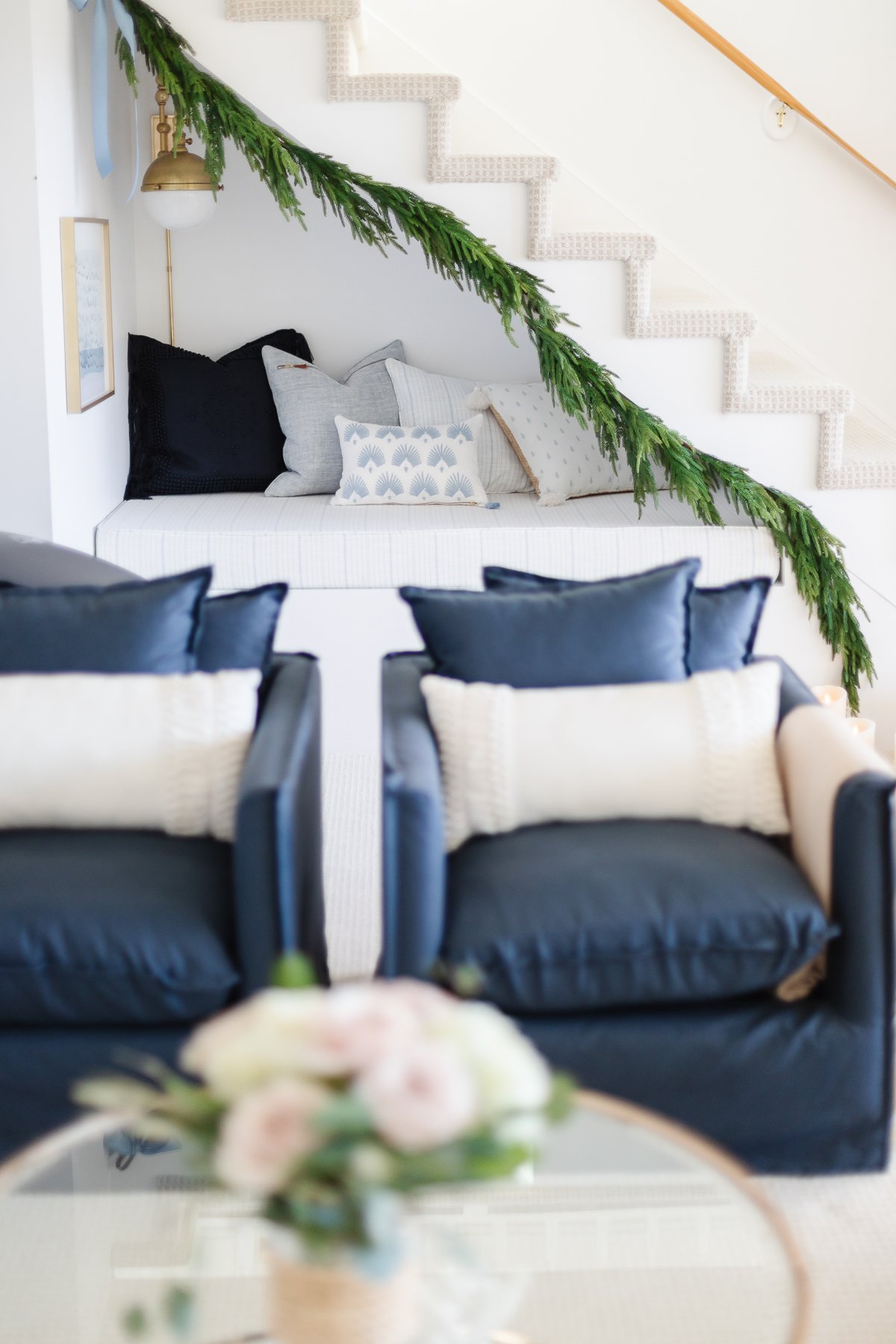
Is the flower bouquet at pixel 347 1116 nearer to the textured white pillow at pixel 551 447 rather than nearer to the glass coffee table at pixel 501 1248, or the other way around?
the glass coffee table at pixel 501 1248

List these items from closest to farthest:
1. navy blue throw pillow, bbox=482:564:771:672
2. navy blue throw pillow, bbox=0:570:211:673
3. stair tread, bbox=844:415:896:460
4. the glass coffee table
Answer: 1. the glass coffee table
2. navy blue throw pillow, bbox=0:570:211:673
3. navy blue throw pillow, bbox=482:564:771:672
4. stair tread, bbox=844:415:896:460

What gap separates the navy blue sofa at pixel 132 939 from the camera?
1828 mm

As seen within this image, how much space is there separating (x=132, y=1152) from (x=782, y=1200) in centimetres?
96

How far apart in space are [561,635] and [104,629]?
2.34ft

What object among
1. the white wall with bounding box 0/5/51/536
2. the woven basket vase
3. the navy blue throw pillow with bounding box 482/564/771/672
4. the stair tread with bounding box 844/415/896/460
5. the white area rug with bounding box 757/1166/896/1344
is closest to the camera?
the woven basket vase

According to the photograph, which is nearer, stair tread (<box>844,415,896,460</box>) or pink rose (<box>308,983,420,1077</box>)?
pink rose (<box>308,983,420,1077</box>)

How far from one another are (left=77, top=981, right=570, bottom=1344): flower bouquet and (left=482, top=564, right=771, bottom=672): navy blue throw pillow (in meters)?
1.33

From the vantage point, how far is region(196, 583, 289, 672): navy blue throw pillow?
89.4 inches

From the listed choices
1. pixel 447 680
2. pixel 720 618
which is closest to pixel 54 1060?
pixel 447 680

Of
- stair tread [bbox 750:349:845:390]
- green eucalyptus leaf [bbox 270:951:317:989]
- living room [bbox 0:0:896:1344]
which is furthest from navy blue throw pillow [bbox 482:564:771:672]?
stair tread [bbox 750:349:845:390]

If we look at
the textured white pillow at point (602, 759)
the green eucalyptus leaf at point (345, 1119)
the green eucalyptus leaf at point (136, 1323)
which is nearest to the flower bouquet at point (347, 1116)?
the green eucalyptus leaf at point (345, 1119)

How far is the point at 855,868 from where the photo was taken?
1.85 m

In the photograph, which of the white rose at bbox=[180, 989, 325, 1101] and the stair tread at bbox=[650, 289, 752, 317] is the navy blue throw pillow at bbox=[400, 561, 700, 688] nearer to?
the white rose at bbox=[180, 989, 325, 1101]

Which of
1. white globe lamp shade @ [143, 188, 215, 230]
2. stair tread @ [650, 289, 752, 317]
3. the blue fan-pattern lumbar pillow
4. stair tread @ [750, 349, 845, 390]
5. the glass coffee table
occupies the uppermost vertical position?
white globe lamp shade @ [143, 188, 215, 230]
